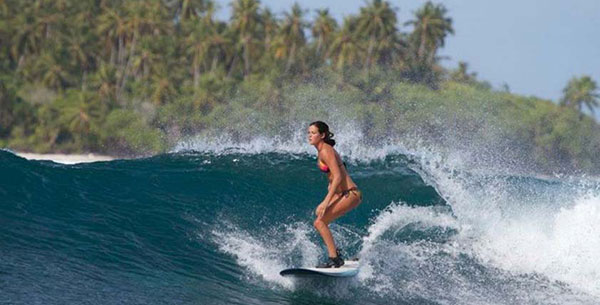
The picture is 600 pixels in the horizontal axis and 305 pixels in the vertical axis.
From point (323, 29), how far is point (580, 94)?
2217cm

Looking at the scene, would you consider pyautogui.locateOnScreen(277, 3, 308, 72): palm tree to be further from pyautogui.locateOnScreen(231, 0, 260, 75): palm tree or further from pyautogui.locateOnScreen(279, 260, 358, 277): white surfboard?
pyautogui.locateOnScreen(279, 260, 358, 277): white surfboard

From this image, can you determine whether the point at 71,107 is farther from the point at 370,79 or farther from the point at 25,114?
the point at 370,79

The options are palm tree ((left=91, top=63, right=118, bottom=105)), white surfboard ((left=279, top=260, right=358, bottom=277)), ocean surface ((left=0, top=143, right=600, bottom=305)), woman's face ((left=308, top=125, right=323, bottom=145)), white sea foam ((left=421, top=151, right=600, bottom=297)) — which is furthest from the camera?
palm tree ((left=91, top=63, right=118, bottom=105))

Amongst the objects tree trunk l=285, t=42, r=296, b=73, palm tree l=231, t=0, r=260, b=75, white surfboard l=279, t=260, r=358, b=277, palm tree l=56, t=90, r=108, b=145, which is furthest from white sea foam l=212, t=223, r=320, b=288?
palm tree l=231, t=0, r=260, b=75

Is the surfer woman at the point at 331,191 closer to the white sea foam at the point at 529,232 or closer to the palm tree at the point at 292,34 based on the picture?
the white sea foam at the point at 529,232

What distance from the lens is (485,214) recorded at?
10820 mm

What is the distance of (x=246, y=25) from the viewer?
69188mm

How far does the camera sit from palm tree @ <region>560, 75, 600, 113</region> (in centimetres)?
7094

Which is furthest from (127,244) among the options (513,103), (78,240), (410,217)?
(513,103)

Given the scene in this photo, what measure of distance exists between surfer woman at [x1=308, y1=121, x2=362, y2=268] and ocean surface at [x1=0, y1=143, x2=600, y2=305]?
342mm

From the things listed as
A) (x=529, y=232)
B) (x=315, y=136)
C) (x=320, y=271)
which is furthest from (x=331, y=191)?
(x=529, y=232)

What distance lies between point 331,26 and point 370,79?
897 cm

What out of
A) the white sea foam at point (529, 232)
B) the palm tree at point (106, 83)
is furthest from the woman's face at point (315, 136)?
the palm tree at point (106, 83)

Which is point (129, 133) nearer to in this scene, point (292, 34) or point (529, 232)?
point (292, 34)
